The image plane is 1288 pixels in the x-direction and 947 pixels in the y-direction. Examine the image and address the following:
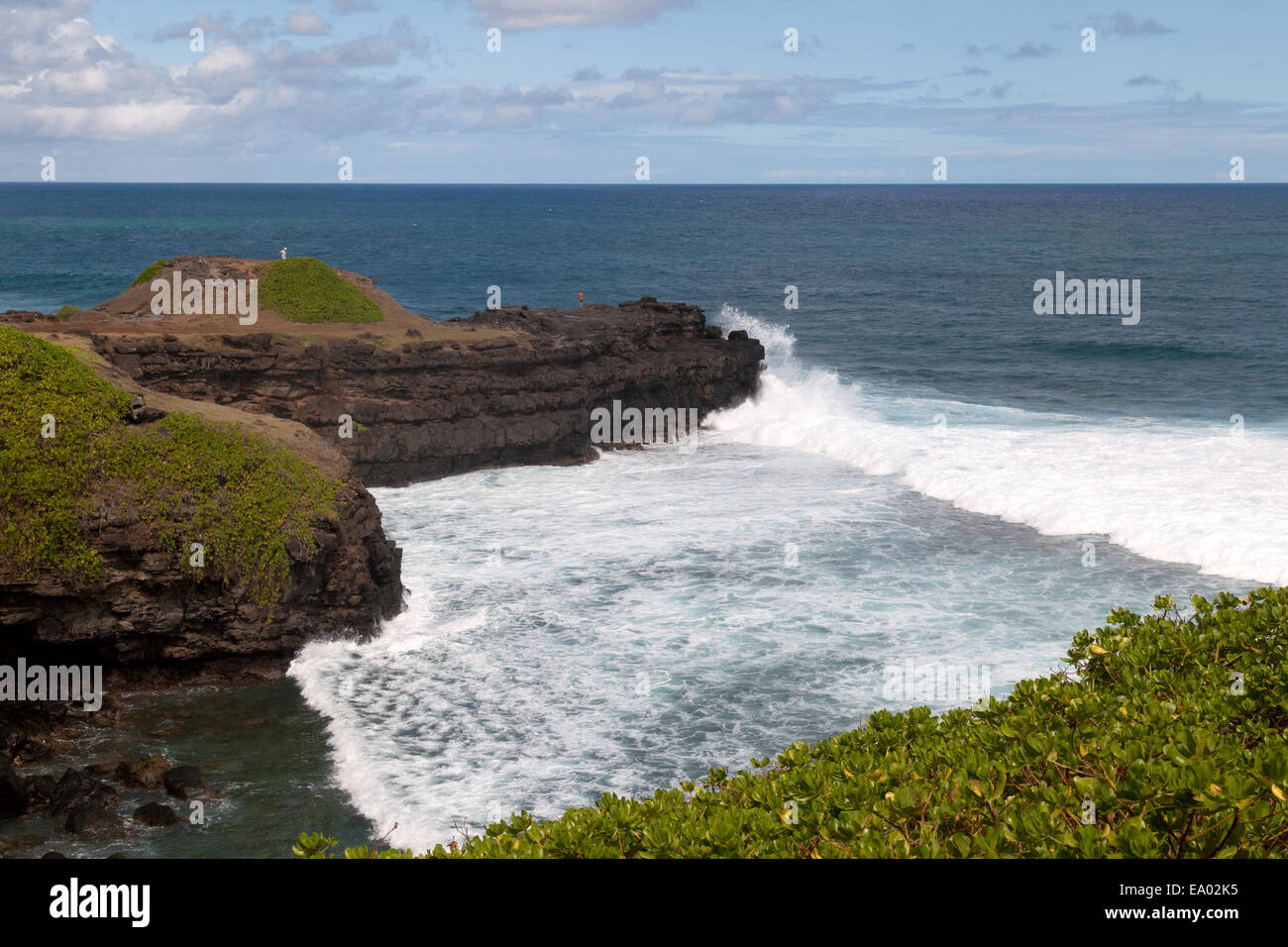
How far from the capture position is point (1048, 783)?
770 cm

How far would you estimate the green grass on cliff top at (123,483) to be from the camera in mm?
19422

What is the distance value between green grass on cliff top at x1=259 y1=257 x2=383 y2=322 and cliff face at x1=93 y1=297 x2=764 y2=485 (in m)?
2.48

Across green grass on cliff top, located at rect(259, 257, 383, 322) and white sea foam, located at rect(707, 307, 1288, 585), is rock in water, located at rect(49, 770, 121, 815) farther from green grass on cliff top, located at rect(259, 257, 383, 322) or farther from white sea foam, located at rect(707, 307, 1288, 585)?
green grass on cliff top, located at rect(259, 257, 383, 322)

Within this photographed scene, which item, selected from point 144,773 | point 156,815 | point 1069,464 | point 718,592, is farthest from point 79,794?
point 1069,464

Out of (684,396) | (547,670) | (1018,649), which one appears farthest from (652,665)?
(684,396)

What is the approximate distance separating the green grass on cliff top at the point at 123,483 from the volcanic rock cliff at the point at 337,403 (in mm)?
282

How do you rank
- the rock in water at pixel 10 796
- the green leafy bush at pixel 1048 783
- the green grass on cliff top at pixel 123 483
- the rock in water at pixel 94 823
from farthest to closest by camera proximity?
the green grass on cliff top at pixel 123 483 < the rock in water at pixel 10 796 < the rock in water at pixel 94 823 < the green leafy bush at pixel 1048 783

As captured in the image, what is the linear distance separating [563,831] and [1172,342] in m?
64.2

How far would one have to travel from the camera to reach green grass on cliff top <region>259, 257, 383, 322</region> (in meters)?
39.0

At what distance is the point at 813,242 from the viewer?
144m

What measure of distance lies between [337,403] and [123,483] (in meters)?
13.5

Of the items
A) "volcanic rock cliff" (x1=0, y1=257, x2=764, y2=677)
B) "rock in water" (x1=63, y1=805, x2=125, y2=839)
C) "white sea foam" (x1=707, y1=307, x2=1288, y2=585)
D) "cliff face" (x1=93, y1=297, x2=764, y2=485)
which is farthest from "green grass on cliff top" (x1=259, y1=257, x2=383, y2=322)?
"rock in water" (x1=63, y1=805, x2=125, y2=839)

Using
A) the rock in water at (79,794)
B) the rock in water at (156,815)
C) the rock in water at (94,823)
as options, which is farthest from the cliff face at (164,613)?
the rock in water at (156,815)

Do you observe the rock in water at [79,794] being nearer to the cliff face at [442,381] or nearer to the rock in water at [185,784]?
→ the rock in water at [185,784]
